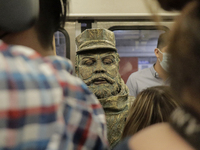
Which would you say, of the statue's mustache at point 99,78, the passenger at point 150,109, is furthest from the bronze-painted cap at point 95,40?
the passenger at point 150,109

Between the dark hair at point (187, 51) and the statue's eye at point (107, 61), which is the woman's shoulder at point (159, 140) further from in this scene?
the statue's eye at point (107, 61)

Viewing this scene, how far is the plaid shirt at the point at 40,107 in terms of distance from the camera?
17.3 inches

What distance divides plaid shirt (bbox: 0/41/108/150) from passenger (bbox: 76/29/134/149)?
41.2 inches

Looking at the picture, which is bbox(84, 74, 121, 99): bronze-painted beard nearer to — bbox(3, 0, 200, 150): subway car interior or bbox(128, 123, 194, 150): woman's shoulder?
bbox(3, 0, 200, 150): subway car interior

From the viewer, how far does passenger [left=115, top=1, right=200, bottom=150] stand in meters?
0.31

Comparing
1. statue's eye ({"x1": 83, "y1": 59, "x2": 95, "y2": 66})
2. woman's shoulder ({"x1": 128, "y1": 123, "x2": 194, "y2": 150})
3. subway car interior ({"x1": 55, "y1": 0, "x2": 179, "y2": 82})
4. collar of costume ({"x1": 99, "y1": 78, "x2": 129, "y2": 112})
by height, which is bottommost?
collar of costume ({"x1": 99, "y1": 78, "x2": 129, "y2": 112})

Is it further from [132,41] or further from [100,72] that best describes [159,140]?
[132,41]

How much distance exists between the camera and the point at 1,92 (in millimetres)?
427

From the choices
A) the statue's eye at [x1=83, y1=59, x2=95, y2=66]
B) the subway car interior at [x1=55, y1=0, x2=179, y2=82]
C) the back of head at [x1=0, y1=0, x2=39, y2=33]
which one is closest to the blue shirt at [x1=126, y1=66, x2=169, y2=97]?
the subway car interior at [x1=55, y1=0, x2=179, y2=82]

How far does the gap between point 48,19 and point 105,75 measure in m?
1.07

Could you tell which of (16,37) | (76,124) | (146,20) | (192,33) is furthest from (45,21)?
(146,20)

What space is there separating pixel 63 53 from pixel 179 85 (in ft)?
6.66

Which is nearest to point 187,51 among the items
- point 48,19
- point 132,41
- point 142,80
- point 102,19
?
point 48,19

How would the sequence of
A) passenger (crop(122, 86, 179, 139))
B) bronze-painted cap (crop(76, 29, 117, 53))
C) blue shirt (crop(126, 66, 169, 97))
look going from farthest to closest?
blue shirt (crop(126, 66, 169, 97))
bronze-painted cap (crop(76, 29, 117, 53))
passenger (crop(122, 86, 179, 139))
